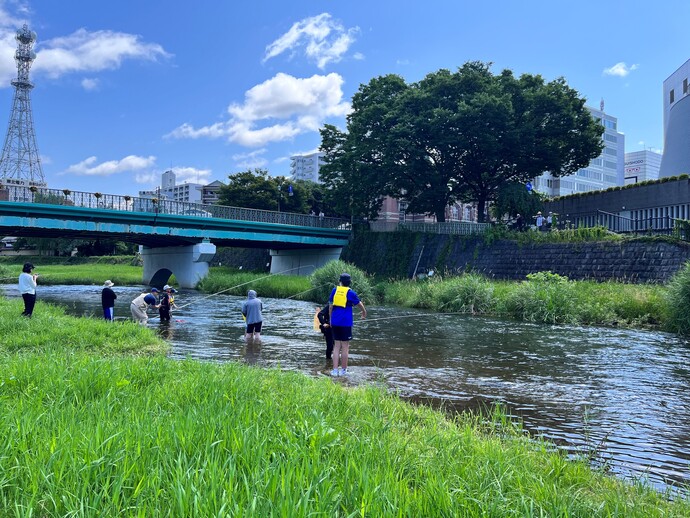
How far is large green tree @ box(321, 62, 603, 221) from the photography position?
3850 centimetres

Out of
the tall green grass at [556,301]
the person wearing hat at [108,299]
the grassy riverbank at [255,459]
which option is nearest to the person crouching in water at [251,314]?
the person wearing hat at [108,299]

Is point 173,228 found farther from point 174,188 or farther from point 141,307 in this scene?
point 174,188

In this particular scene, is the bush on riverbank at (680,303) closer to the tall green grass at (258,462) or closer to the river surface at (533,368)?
the river surface at (533,368)

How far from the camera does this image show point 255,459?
3.75 metres

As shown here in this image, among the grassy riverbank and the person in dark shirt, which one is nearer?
the grassy riverbank

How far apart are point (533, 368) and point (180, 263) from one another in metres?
37.0

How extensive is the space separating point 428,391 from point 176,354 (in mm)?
6160

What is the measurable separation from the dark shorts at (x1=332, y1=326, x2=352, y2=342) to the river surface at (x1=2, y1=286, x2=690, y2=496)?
743 millimetres

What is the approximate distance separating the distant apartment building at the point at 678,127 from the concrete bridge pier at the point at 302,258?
34.7 meters

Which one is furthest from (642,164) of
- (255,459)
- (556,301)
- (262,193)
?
(255,459)

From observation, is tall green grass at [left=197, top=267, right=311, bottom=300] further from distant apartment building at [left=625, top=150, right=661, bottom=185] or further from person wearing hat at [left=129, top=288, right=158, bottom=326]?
distant apartment building at [left=625, top=150, right=661, bottom=185]

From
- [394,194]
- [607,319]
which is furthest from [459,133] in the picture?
[607,319]

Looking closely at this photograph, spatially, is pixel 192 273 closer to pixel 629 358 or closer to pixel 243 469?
pixel 629 358

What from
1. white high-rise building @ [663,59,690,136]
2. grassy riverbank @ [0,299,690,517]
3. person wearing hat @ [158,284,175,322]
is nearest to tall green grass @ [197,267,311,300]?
person wearing hat @ [158,284,175,322]
